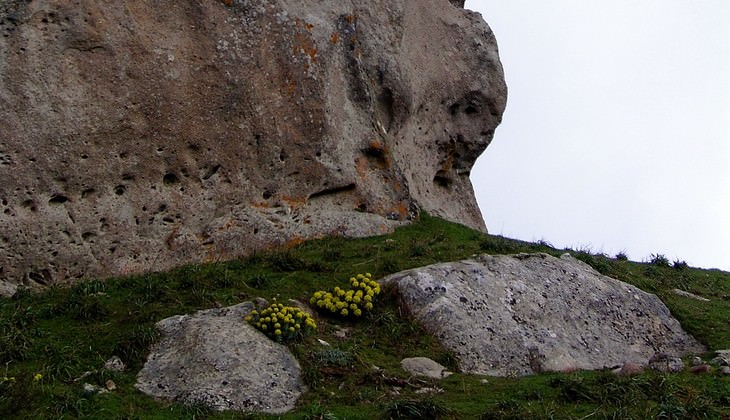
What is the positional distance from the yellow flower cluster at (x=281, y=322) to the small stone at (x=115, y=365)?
1643mm

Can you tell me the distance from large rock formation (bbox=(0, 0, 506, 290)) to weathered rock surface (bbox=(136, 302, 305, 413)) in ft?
13.2

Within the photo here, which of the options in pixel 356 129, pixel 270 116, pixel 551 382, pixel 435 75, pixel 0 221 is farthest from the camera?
pixel 435 75

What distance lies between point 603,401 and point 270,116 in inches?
355

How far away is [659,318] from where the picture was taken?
607 inches

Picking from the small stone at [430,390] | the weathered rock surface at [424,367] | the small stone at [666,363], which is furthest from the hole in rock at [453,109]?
the small stone at [430,390]

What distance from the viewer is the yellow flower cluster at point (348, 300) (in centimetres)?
1355

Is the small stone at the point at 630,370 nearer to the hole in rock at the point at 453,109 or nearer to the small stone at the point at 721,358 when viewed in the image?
the small stone at the point at 721,358

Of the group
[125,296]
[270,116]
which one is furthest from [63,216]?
[270,116]

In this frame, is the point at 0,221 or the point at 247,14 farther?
the point at 247,14

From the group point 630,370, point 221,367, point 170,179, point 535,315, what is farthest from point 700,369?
point 170,179

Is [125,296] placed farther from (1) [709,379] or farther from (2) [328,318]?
(1) [709,379]

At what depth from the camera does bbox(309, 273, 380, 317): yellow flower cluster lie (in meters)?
13.6

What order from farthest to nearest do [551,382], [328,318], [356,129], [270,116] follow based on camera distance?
[356,129]
[270,116]
[328,318]
[551,382]

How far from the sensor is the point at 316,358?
12016 millimetres
